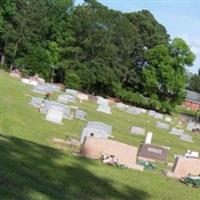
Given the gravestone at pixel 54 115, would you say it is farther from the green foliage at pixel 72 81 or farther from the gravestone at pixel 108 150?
the green foliage at pixel 72 81

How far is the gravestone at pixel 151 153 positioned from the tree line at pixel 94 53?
45.2m

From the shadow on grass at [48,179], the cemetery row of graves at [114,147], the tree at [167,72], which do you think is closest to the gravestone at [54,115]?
the cemetery row of graves at [114,147]

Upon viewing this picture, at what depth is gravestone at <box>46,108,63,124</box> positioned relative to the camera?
2817cm

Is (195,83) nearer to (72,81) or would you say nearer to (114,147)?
(72,81)

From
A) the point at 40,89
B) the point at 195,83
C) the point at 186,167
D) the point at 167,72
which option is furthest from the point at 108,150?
the point at 195,83

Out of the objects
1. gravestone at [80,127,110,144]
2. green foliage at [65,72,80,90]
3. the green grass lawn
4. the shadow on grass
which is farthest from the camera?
green foliage at [65,72,80,90]

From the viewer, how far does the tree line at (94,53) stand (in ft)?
233

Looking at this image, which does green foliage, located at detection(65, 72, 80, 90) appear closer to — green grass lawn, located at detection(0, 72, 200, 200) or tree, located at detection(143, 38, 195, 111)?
tree, located at detection(143, 38, 195, 111)

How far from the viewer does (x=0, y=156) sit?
948cm

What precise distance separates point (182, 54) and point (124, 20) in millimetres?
8913

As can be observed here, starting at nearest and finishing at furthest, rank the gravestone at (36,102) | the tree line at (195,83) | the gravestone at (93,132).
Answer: the gravestone at (93,132) < the gravestone at (36,102) < the tree line at (195,83)

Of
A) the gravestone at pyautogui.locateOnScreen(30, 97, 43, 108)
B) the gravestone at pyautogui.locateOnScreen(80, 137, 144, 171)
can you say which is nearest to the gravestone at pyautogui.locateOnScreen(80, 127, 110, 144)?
the gravestone at pyautogui.locateOnScreen(80, 137, 144, 171)

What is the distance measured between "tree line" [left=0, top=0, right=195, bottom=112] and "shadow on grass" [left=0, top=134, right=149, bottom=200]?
188 ft

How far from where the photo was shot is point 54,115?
93.2 ft
